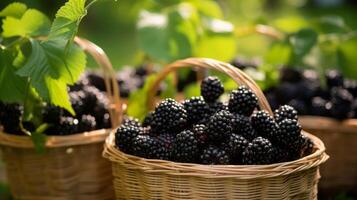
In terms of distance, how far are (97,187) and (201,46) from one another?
1025 millimetres

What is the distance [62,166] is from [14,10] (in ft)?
2.18

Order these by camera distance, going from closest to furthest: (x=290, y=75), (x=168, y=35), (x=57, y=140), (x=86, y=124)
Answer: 1. (x=57, y=140)
2. (x=86, y=124)
3. (x=168, y=35)
4. (x=290, y=75)

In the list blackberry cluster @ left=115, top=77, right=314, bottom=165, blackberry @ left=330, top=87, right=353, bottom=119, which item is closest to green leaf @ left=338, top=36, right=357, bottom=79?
blackberry @ left=330, top=87, right=353, bottom=119

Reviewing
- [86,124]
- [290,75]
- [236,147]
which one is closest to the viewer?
[236,147]

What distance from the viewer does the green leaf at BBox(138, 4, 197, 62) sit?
9.29 feet

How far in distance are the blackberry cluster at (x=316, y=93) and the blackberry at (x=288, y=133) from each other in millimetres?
816

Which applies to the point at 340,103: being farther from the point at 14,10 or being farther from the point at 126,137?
the point at 14,10

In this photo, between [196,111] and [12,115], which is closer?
[196,111]

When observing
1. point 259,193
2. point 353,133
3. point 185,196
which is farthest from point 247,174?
point 353,133

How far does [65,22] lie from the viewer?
74.2 inches

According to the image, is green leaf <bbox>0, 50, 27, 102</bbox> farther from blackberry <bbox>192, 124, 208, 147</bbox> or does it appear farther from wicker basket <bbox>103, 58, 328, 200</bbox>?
blackberry <bbox>192, 124, 208, 147</bbox>

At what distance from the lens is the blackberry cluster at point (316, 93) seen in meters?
2.83

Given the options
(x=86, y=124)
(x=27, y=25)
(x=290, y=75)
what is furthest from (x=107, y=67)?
(x=290, y=75)

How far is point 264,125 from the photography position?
2.06 metres
